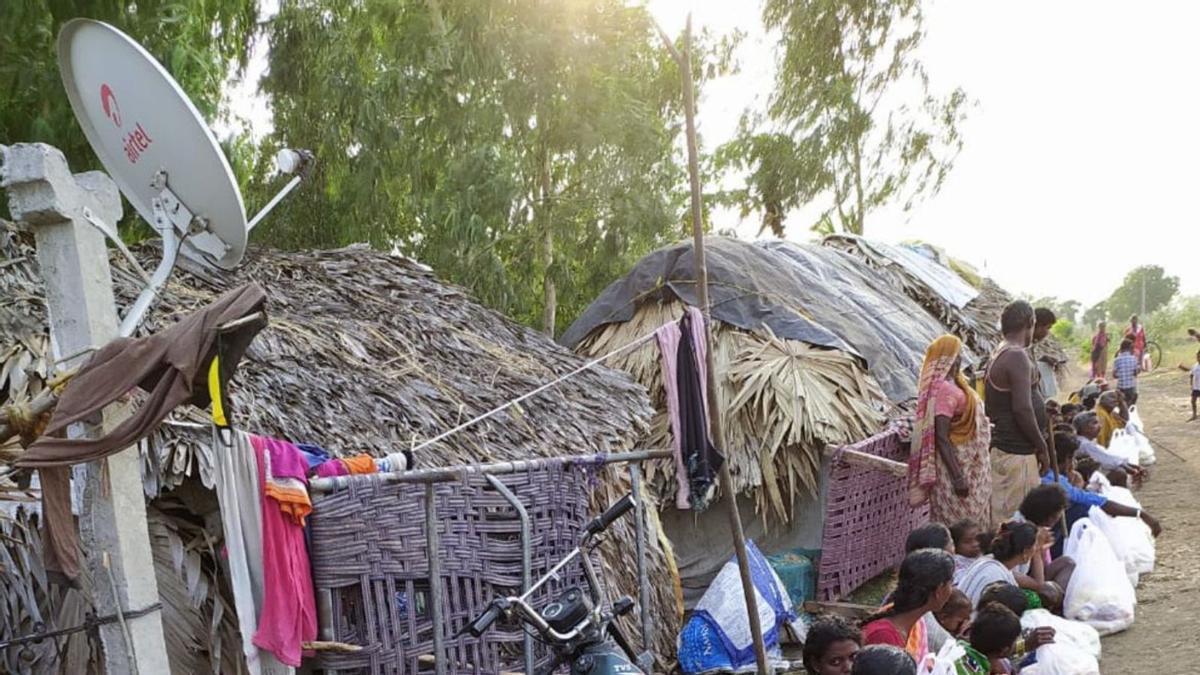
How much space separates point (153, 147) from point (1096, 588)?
19.5 feet

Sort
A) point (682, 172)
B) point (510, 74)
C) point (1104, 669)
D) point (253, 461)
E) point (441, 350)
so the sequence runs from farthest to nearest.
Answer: point (682, 172)
point (510, 74)
point (441, 350)
point (1104, 669)
point (253, 461)

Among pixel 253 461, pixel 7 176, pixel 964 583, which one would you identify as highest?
pixel 7 176

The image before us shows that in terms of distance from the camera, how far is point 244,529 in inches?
171

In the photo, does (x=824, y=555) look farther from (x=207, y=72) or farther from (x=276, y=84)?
(x=276, y=84)

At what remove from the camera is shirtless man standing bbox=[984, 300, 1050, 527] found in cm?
705

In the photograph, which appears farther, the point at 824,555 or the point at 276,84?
the point at 276,84

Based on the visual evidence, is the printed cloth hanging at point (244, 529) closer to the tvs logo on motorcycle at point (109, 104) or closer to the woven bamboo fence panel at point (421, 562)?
the woven bamboo fence panel at point (421, 562)

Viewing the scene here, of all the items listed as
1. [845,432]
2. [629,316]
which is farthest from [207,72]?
[845,432]

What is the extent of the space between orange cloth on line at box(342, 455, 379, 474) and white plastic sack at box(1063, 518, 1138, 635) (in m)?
4.50

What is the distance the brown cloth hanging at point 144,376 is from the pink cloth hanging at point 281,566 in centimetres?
115

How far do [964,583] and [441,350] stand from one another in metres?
3.42

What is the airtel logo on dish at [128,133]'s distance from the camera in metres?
3.64

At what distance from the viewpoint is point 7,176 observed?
10.7ft

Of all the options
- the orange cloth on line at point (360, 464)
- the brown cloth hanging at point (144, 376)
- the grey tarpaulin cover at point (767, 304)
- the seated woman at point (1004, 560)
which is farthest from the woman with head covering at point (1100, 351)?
the brown cloth hanging at point (144, 376)
